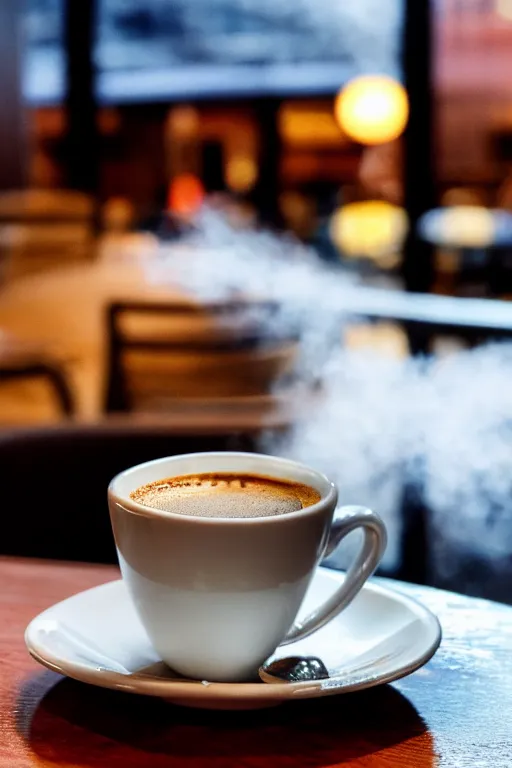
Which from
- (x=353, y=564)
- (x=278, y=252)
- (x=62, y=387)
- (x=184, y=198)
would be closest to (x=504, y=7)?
(x=278, y=252)

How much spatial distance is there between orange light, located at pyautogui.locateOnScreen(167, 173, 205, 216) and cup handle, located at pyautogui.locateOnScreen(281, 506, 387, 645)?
1051 cm

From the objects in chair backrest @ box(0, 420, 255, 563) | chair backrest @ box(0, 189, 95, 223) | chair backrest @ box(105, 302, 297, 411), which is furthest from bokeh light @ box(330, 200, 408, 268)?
chair backrest @ box(0, 420, 255, 563)

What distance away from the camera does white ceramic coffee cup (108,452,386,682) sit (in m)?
0.57

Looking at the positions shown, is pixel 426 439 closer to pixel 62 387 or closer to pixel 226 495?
pixel 226 495

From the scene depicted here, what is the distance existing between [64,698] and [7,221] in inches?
266

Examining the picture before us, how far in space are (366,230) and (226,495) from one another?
1004 cm

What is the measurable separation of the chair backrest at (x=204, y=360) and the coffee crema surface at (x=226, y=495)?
1.70 m

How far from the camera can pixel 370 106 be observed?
28.9ft

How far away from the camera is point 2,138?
7508 mm

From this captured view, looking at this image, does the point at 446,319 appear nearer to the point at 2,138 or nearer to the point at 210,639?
the point at 210,639

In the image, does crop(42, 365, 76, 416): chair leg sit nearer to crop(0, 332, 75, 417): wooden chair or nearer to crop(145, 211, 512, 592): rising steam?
crop(0, 332, 75, 417): wooden chair

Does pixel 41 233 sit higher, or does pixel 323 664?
pixel 323 664

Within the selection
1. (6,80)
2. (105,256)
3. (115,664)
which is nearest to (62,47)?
(6,80)

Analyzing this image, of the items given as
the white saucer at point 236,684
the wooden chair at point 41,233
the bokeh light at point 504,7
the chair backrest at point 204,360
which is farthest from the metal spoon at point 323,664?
the bokeh light at point 504,7
